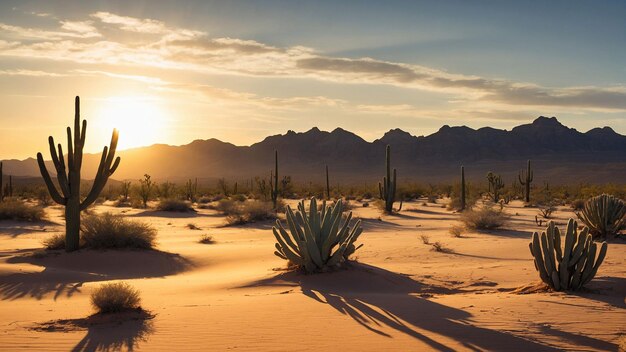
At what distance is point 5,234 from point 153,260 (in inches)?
345

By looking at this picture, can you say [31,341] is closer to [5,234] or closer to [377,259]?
[377,259]

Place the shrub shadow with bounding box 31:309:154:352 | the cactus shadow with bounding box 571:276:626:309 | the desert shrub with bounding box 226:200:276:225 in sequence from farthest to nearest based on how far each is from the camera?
the desert shrub with bounding box 226:200:276:225 < the cactus shadow with bounding box 571:276:626:309 < the shrub shadow with bounding box 31:309:154:352

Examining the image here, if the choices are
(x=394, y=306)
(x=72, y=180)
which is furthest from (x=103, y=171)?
(x=394, y=306)

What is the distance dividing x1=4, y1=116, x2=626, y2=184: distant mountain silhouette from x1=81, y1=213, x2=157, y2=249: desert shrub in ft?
258

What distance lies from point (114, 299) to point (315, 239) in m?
4.28

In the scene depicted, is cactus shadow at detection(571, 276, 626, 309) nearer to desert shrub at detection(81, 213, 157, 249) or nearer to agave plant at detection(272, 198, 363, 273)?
agave plant at detection(272, 198, 363, 273)

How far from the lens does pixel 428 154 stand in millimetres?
111062

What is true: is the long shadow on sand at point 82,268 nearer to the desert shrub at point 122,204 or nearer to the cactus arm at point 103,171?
the cactus arm at point 103,171

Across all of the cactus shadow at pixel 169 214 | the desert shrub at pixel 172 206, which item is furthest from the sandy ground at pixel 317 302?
the desert shrub at pixel 172 206

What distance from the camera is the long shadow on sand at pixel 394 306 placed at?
271 inches

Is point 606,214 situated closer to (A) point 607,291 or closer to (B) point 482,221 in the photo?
(B) point 482,221

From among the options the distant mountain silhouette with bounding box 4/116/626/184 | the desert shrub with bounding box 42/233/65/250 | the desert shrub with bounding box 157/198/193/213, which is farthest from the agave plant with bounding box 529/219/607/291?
the distant mountain silhouette with bounding box 4/116/626/184

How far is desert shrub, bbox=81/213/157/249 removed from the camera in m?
14.9

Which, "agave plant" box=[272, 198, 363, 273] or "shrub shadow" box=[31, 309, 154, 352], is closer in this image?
"shrub shadow" box=[31, 309, 154, 352]
